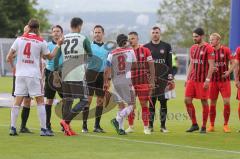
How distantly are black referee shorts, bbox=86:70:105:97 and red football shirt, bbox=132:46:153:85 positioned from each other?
2.25ft

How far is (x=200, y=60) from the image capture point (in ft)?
49.1

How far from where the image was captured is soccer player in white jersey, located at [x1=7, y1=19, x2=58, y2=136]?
42.1ft

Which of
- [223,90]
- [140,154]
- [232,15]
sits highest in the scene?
[232,15]

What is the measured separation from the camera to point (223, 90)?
1545 centimetres

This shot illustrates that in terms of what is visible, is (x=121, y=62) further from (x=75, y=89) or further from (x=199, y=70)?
(x=199, y=70)

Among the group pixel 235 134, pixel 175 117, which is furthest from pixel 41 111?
pixel 175 117

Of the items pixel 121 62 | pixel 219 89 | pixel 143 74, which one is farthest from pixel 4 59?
pixel 121 62

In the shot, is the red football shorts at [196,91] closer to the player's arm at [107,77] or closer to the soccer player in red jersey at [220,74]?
the soccer player in red jersey at [220,74]

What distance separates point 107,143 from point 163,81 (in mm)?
3631

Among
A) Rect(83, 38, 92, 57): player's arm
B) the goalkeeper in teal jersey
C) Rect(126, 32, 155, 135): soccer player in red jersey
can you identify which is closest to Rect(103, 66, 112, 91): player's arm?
Rect(126, 32, 155, 135): soccer player in red jersey

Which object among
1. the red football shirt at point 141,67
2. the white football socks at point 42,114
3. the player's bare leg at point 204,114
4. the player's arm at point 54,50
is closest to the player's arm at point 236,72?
the player's bare leg at point 204,114

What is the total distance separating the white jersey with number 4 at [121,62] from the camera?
46.1 ft

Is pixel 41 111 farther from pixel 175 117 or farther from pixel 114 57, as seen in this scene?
pixel 175 117

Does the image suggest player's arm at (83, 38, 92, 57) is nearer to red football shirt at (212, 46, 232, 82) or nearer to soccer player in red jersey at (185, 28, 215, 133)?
soccer player in red jersey at (185, 28, 215, 133)
